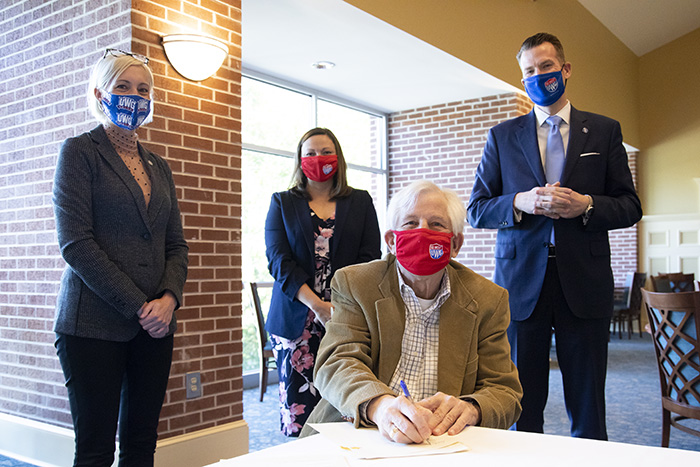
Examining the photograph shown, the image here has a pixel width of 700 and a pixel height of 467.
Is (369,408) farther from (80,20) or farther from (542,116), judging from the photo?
(80,20)

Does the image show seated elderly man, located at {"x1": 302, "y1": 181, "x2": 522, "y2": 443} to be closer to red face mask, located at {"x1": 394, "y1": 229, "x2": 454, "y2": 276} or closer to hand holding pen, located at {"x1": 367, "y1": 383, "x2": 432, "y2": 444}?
Answer: red face mask, located at {"x1": 394, "y1": 229, "x2": 454, "y2": 276}

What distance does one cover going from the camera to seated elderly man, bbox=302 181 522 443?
5.13 ft

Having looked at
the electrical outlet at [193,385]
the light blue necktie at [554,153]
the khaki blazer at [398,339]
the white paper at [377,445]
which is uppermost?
the light blue necktie at [554,153]

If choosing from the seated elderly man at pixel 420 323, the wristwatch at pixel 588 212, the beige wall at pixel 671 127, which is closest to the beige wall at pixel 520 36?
the beige wall at pixel 671 127

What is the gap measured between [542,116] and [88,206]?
1684 mm

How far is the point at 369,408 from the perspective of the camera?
52.6 inches

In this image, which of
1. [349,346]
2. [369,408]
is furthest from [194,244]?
[369,408]

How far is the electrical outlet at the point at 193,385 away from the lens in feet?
10.2

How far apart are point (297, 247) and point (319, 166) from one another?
398 millimetres

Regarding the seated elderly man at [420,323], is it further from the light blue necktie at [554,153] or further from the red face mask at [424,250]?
the light blue necktie at [554,153]

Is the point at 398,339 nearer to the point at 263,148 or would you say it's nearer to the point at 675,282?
the point at 263,148

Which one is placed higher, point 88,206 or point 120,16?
point 120,16

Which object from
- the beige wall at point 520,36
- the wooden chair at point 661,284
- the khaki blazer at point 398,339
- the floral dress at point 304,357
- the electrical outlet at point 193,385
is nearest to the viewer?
the khaki blazer at point 398,339

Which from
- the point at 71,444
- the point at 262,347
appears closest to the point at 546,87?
the point at 71,444
